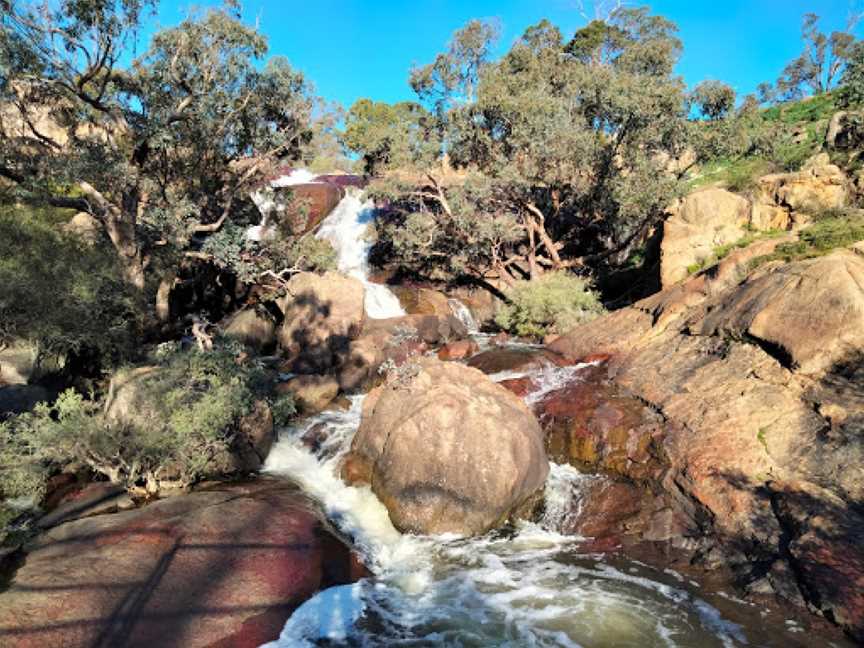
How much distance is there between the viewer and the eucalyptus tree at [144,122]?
47.4 ft

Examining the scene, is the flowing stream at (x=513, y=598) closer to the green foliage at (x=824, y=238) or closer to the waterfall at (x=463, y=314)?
the green foliage at (x=824, y=238)

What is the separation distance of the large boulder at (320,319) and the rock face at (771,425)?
941 cm

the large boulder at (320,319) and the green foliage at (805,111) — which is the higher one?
the green foliage at (805,111)

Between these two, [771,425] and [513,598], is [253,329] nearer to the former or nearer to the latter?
[513,598]

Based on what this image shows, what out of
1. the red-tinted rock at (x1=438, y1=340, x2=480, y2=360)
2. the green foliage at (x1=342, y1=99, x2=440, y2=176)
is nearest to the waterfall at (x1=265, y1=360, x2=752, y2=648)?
the red-tinted rock at (x1=438, y1=340, x2=480, y2=360)

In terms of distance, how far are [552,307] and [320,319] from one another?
8.65m

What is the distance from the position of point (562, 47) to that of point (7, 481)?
5060cm

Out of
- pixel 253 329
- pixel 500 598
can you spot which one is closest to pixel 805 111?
pixel 253 329

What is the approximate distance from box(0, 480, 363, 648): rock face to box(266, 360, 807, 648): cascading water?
19.8 inches

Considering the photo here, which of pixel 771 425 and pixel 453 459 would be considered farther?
pixel 771 425

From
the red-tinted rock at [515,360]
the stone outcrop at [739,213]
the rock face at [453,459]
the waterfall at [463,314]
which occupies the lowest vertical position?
the rock face at [453,459]

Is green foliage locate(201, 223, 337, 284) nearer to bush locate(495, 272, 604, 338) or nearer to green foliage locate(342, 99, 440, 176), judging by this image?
green foliage locate(342, 99, 440, 176)

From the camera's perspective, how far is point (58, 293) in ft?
37.7

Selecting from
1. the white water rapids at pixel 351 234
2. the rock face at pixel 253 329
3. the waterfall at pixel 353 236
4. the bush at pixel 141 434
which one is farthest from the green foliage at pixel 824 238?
the rock face at pixel 253 329
